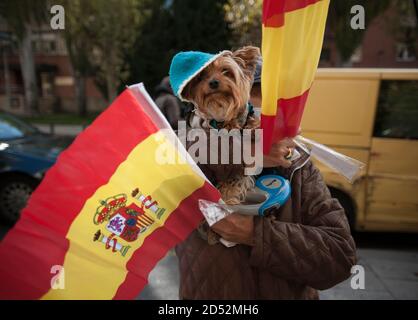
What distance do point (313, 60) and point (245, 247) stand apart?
25.2 inches

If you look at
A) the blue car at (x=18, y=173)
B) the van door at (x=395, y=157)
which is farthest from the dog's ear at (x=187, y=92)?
the blue car at (x=18, y=173)

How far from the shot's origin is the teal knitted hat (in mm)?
1049

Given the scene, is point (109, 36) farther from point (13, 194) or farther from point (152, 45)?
point (13, 194)

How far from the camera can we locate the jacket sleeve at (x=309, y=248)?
116 cm

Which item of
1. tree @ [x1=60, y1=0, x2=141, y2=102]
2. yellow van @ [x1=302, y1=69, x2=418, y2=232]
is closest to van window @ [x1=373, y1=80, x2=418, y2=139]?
yellow van @ [x1=302, y1=69, x2=418, y2=232]

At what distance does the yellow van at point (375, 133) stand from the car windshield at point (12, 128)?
4.26m

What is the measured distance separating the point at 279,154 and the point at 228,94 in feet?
Result: 0.81

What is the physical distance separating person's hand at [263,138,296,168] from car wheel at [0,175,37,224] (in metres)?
4.63

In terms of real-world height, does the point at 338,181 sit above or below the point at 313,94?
below

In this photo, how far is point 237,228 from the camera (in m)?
1.16
